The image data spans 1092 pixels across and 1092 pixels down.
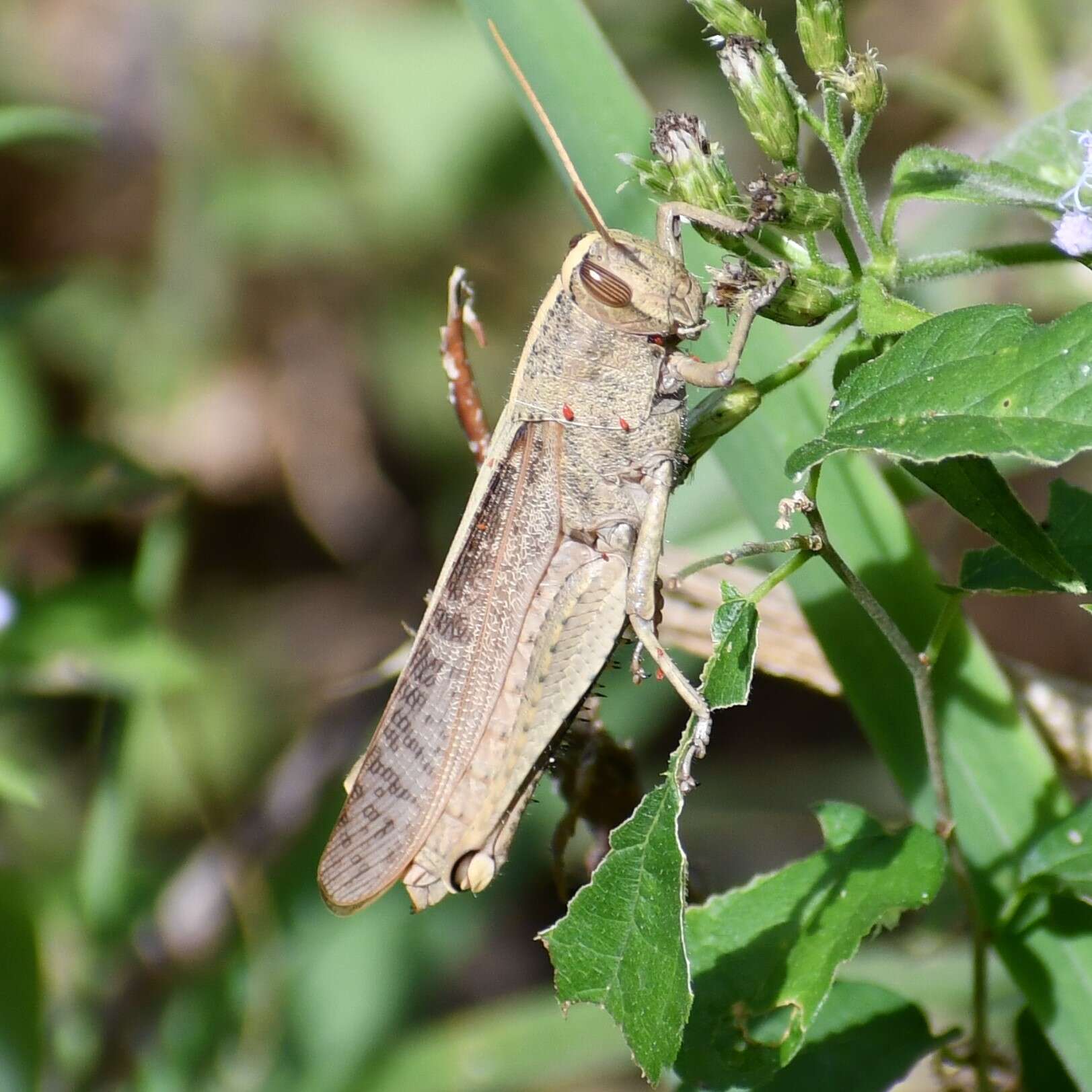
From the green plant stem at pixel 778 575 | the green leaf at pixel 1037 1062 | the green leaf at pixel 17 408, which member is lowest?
the green leaf at pixel 1037 1062

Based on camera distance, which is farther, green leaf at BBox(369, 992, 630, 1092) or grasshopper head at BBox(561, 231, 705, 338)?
green leaf at BBox(369, 992, 630, 1092)

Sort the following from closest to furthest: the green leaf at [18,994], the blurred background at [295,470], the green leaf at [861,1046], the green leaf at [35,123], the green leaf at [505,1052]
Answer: the green leaf at [861,1046] < the green leaf at [35,123] < the green leaf at [18,994] < the green leaf at [505,1052] < the blurred background at [295,470]

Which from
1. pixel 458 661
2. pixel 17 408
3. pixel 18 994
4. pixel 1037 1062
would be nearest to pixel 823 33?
pixel 458 661

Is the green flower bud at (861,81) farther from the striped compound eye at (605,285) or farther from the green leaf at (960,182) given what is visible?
the striped compound eye at (605,285)

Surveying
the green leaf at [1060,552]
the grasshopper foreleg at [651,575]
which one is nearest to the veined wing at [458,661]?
the grasshopper foreleg at [651,575]

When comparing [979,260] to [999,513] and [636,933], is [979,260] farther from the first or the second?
[636,933]

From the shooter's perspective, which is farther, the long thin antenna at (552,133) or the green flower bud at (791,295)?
the long thin antenna at (552,133)

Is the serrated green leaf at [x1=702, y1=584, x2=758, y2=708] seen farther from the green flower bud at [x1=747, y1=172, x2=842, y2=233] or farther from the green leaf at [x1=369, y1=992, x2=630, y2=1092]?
the green leaf at [x1=369, y1=992, x2=630, y2=1092]

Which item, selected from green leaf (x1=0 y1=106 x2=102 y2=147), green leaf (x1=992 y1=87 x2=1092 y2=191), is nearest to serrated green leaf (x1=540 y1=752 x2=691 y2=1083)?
green leaf (x1=992 y1=87 x2=1092 y2=191)
